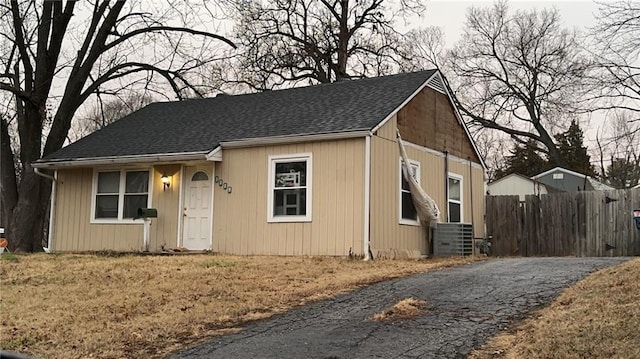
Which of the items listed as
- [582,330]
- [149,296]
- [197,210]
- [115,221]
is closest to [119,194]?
[115,221]

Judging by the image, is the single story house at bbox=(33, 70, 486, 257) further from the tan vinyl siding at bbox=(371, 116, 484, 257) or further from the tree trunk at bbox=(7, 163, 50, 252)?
the tree trunk at bbox=(7, 163, 50, 252)

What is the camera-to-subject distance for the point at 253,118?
15.9m

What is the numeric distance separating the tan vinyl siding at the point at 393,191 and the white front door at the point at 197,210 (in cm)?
388

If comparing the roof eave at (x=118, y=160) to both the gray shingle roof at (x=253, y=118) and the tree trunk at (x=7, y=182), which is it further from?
the tree trunk at (x=7, y=182)

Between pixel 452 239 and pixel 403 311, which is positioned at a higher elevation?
pixel 452 239

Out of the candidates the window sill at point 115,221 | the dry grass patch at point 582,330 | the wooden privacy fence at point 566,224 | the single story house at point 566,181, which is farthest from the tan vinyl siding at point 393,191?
the single story house at point 566,181

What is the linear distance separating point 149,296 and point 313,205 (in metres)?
5.21

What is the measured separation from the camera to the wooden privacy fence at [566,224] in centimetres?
1650

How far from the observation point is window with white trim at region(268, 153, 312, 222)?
13398mm

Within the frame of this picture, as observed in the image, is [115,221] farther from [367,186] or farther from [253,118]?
[367,186]

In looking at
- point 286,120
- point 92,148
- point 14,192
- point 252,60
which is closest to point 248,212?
point 286,120

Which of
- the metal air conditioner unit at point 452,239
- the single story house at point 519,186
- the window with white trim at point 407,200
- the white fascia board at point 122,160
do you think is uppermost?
the single story house at point 519,186

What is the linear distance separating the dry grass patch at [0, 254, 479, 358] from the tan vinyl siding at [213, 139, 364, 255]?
0.87 meters

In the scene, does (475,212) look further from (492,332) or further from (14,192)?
(14,192)
